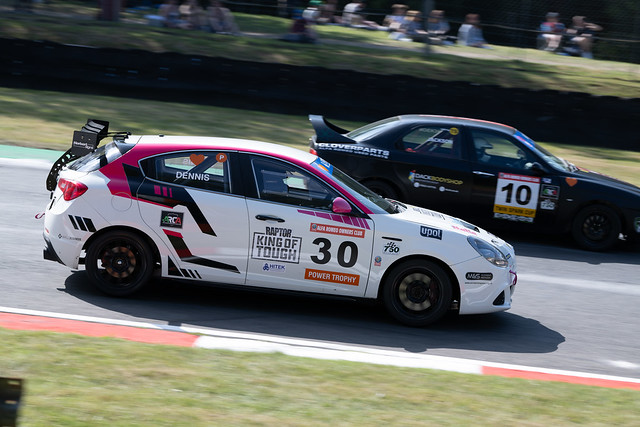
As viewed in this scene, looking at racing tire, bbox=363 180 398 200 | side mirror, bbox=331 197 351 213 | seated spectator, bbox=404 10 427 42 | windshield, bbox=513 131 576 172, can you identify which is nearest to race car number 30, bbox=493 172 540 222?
windshield, bbox=513 131 576 172

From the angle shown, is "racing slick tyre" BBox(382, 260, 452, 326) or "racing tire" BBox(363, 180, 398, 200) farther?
"racing tire" BBox(363, 180, 398, 200)

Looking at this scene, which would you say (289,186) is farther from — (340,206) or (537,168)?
(537,168)

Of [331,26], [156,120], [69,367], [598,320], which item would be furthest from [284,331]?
[331,26]

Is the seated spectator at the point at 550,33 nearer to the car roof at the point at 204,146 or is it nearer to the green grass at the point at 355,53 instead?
the green grass at the point at 355,53

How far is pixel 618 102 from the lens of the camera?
57.6 ft

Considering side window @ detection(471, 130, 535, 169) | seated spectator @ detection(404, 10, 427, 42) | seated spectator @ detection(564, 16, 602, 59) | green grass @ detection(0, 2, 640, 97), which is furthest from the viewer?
seated spectator @ detection(564, 16, 602, 59)

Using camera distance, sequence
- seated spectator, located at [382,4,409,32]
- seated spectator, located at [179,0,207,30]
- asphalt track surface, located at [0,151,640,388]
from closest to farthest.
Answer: asphalt track surface, located at [0,151,640,388] < seated spectator, located at [179,0,207,30] < seated spectator, located at [382,4,409,32]

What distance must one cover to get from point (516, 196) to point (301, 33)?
45.6 ft

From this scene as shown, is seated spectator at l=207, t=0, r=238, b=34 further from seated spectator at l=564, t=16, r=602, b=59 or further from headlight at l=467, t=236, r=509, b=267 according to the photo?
headlight at l=467, t=236, r=509, b=267

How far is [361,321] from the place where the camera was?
717 cm

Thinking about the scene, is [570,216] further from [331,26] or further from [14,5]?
[14,5]

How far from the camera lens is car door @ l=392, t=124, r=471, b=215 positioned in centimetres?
1044

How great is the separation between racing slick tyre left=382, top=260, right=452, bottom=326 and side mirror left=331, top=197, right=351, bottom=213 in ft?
2.24

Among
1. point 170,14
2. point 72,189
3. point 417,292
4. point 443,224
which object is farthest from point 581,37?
point 72,189
